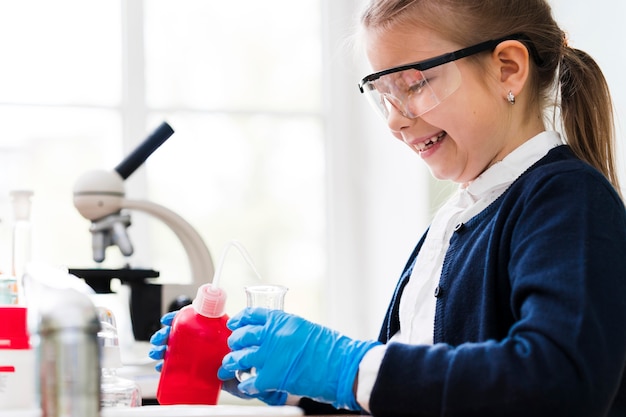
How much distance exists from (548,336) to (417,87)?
0.47 metres

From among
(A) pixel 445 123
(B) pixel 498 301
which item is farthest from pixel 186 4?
(B) pixel 498 301

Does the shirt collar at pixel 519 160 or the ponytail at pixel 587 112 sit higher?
the ponytail at pixel 587 112

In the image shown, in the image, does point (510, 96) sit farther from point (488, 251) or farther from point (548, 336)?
point (548, 336)

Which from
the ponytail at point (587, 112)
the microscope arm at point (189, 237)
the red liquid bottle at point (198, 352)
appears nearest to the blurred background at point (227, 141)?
the microscope arm at point (189, 237)

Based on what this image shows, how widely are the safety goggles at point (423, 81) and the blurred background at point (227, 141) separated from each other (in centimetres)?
157

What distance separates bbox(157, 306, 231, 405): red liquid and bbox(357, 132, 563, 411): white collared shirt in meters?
0.28

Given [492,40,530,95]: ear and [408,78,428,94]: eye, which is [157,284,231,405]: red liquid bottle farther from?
[492,40,530,95]: ear

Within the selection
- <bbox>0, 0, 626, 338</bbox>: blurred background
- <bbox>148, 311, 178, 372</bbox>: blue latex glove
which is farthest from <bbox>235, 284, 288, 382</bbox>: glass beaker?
<bbox>0, 0, 626, 338</bbox>: blurred background

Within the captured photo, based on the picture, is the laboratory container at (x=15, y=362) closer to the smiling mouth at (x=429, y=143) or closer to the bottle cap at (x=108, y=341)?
→ the bottle cap at (x=108, y=341)

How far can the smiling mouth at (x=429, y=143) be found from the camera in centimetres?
128

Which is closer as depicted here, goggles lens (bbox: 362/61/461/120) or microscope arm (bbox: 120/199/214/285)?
goggles lens (bbox: 362/61/461/120)

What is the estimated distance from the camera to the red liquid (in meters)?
1.13

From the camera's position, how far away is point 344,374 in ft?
3.24

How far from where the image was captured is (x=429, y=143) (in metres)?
1.30
